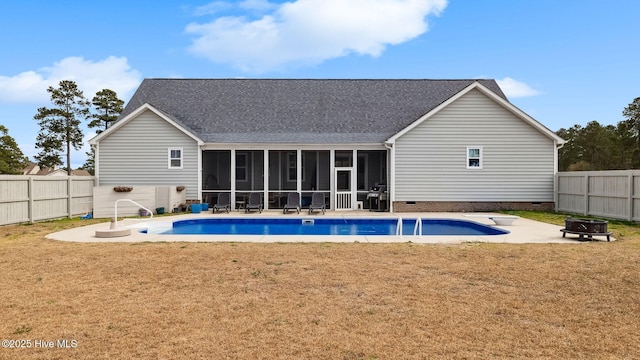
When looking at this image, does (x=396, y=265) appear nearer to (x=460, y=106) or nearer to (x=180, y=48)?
(x=460, y=106)

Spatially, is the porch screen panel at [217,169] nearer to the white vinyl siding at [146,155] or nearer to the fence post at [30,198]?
the white vinyl siding at [146,155]

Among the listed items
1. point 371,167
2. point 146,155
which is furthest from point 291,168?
point 146,155

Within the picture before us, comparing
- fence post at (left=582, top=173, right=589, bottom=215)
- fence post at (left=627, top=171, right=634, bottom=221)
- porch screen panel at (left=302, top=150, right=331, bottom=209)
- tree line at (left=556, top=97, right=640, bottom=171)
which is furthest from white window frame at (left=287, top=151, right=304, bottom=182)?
tree line at (left=556, top=97, right=640, bottom=171)

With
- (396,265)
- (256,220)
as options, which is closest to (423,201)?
(256,220)

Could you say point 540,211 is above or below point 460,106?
below

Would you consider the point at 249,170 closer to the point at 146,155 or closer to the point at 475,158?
the point at 146,155

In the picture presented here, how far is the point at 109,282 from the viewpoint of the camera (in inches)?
273

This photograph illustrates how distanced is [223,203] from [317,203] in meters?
4.41

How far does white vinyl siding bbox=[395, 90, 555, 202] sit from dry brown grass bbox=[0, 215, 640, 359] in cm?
994

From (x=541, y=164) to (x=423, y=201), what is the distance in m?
5.84

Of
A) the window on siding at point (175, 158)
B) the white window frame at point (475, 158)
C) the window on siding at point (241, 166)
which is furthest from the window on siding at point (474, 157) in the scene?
the window on siding at point (175, 158)

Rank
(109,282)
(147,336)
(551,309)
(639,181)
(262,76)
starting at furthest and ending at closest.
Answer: (262,76) → (639,181) → (109,282) → (551,309) → (147,336)

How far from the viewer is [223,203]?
63.7 feet

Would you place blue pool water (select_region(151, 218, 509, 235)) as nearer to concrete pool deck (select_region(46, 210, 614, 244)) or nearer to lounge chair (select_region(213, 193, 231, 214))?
concrete pool deck (select_region(46, 210, 614, 244))
